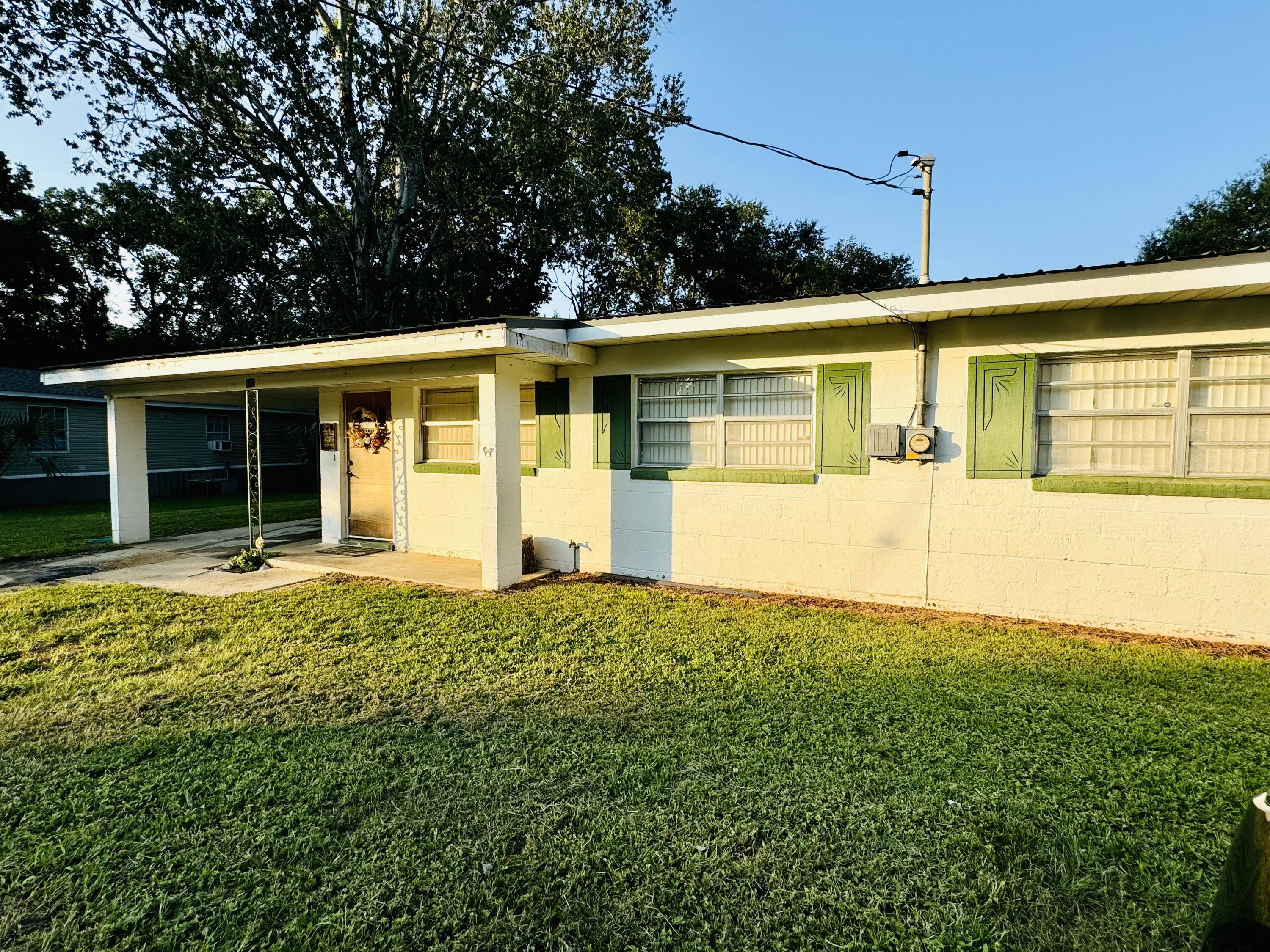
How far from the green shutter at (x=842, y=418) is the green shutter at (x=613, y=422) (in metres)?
2.08

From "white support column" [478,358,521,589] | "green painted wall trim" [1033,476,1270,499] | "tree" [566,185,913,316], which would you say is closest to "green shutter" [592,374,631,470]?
"white support column" [478,358,521,589]

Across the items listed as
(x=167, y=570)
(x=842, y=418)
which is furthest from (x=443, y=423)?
(x=842, y=418)

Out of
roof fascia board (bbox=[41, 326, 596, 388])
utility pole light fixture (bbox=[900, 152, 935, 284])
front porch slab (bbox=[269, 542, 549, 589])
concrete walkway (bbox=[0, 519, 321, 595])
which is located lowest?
concrete walkway (bbox=[0, 519, 321, 595])

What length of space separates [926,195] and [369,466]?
8551 millimetres

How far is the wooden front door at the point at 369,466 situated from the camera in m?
8.76

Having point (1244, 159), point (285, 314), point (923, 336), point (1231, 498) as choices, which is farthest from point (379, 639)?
point (1244, 159)

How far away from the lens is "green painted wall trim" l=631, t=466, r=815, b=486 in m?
6.25

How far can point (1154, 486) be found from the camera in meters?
4.98

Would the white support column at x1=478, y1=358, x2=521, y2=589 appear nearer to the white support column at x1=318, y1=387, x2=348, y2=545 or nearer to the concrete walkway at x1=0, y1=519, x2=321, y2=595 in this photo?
the concrete walkway at x1=0, y1=519, x2=321, y2=595

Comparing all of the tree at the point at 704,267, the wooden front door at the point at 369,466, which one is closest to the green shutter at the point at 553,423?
the wooden front door at the point at 369,466

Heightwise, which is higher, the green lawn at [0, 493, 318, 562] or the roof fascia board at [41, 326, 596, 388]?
the roof fascia board at [41, 326, 596, 388]

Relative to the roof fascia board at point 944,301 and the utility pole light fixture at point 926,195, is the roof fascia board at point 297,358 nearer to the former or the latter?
the roof fascia board at point 944,301

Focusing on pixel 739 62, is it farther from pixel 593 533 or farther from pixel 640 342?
pixel 593 533

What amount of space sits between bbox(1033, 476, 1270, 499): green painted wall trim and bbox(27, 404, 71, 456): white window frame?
68.2ft
